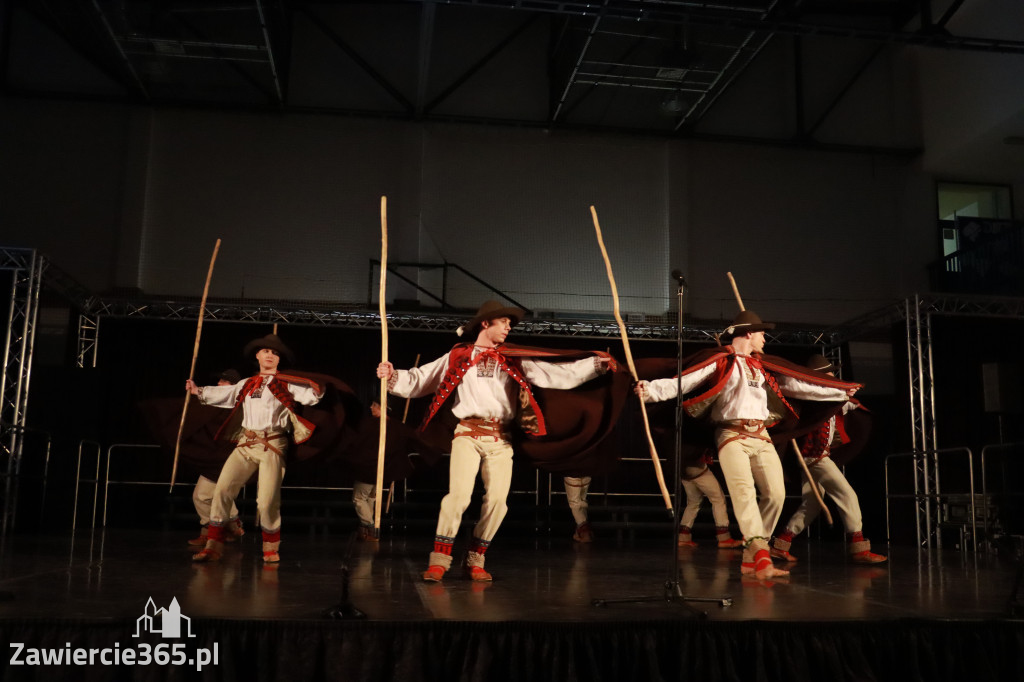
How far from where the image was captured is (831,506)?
11.4 m

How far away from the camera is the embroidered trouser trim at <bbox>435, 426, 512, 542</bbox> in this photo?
206 inches

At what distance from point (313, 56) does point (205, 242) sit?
3270 mm

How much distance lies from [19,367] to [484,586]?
6.56 meters

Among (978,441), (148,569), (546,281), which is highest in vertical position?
(546,281)

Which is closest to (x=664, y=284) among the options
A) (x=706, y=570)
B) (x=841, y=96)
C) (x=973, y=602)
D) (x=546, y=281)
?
(x=546, y=281)

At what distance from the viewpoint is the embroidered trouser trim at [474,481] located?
523cm

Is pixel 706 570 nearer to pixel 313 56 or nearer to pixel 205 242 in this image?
pixel 205 242

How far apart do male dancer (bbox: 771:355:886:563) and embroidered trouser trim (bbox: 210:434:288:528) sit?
376cm

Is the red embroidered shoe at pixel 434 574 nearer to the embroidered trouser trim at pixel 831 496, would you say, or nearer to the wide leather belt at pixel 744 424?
the wide leather belt at pixel 744 424

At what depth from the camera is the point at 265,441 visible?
6430 millimetres

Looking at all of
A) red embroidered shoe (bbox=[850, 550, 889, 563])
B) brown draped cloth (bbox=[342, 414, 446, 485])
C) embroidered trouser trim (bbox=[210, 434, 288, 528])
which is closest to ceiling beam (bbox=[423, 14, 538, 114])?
brown draped cloth (bbox=[342, 414, 446, 485])

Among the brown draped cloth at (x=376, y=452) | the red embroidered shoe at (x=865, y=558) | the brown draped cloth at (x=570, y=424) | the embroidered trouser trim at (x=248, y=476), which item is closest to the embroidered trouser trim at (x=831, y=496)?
the red embroidered shoe at (x=865, y=558)

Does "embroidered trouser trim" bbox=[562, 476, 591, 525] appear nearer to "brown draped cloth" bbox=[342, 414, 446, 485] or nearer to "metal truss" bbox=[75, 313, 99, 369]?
"brown draped cloth" bbox=[342, 414, 446, 485]

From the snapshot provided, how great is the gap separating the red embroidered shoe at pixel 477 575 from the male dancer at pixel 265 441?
161cm
